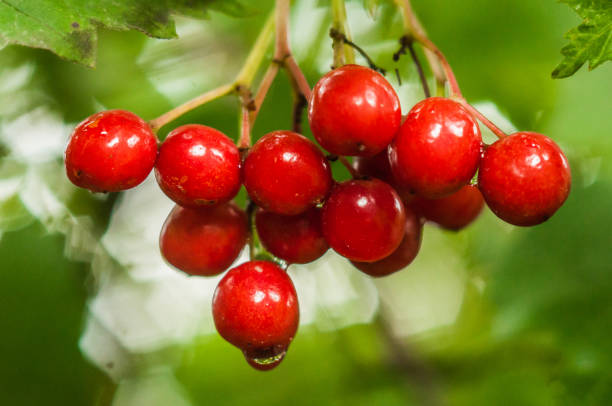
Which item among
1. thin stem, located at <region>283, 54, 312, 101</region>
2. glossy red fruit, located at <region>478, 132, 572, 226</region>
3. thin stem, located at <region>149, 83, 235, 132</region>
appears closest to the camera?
glossy red fruit, located at <region>478, 132, 572, 226</region>

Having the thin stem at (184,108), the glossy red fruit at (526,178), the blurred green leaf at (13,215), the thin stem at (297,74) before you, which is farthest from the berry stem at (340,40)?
the blurred green leaf at (13,215)

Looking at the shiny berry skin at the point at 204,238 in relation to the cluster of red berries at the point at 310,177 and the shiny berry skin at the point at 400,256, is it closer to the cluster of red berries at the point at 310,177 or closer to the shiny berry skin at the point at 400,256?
the cluster of red berries at the point at 310,177

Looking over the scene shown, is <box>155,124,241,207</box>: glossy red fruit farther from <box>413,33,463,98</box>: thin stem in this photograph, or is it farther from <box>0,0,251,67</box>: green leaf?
<box>413,33,463,98</box>: thin stem

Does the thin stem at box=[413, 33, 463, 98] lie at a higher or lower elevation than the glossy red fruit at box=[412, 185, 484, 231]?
higher

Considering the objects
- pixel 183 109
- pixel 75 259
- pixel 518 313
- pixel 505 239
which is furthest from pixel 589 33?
pixel 75 259

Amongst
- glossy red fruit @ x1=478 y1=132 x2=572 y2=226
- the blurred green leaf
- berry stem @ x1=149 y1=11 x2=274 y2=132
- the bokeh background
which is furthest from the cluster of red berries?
the blurred green leaf
